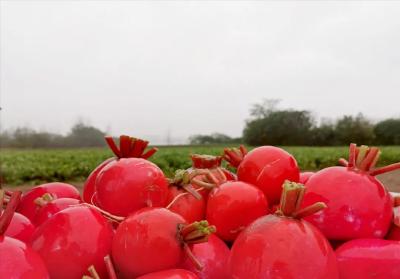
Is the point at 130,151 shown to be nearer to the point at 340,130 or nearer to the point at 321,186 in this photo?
the point at 321,186

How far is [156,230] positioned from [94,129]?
41154 mm

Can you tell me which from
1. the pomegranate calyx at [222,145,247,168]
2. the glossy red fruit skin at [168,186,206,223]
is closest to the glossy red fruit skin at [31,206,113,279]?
the glossy red fruit skin at [168,186,206,223]

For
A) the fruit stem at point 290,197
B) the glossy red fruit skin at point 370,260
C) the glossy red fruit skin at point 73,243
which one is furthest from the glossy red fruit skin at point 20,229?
the glossy red fruit skin at point 370,260

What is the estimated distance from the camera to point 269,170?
1.40 metres

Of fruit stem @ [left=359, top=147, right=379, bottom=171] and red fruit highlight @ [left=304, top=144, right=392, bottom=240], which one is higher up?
fruit stem @ [left=359, top=147, right=379, bottom=171]

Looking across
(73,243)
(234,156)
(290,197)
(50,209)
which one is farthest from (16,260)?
(234,156)

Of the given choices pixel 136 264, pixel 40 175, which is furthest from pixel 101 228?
pixel 40 175

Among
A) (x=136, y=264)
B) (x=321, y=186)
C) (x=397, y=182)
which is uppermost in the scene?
(x=321, y=186)

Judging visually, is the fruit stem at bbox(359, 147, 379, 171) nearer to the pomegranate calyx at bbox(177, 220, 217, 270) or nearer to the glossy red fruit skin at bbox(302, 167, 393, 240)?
the glossy red fruit skin at bbox(302, 167, 393, 240)

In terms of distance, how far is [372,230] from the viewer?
112cm

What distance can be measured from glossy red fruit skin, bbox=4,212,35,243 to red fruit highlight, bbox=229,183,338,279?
0.58 meters

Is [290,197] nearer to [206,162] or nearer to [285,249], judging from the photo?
[285,249]

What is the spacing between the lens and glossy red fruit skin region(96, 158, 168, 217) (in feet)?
3.83

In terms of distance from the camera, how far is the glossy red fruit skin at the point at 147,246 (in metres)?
0.95
